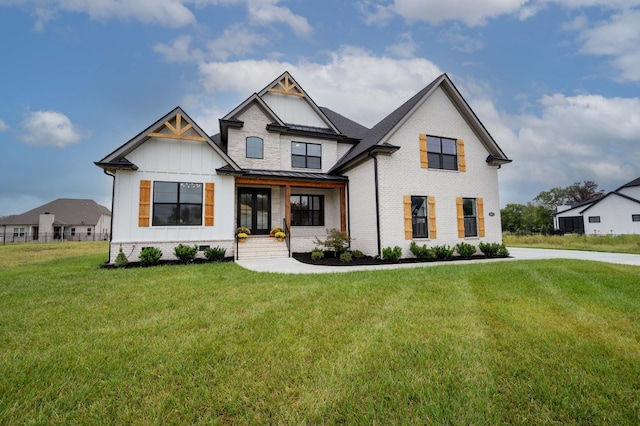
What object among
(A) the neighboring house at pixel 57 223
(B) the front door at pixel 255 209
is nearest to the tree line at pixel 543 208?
(B) the front door at pixel 255 209

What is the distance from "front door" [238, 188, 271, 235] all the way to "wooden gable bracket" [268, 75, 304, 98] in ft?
18.1

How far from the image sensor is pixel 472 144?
1226 centimetres

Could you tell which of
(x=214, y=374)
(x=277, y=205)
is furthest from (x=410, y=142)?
(x=214, y=374)

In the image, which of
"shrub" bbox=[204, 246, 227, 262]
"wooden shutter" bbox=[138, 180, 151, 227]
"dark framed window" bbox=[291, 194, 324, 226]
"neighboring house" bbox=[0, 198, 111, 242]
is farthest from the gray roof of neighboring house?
"dark framed window" bbox=[291, 194, 324, 226]

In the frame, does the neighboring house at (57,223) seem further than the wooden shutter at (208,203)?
Yes

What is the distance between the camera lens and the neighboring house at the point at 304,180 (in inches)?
408

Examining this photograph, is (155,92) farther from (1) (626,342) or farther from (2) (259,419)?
(1) (626,342)

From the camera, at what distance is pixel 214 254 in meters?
10.3

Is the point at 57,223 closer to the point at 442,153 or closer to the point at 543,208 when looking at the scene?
the point at 442,153

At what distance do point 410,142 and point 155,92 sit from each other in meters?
21.1

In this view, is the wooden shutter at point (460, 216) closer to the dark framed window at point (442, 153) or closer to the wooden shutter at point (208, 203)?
the dark framed window at point (442, 153)

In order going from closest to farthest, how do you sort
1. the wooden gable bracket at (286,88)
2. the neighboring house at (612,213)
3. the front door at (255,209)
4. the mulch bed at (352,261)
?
the mulch bed at (352,261) < the front door at (255,209) < the wooden gable bracket at (286,88) < the neighboring house at (612,213)

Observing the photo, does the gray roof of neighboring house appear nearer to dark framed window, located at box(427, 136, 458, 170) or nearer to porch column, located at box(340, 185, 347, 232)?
porch column, located at box(340, 185, 347, 232)

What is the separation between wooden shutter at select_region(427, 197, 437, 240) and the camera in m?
11.1
